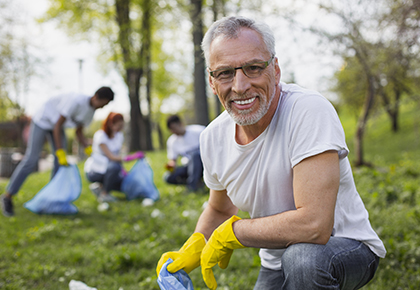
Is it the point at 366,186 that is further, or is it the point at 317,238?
the point at 366,186

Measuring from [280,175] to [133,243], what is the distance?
2375 millimetres

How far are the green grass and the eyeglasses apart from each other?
149 cm

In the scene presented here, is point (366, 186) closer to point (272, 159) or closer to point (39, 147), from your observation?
point (272, 159)

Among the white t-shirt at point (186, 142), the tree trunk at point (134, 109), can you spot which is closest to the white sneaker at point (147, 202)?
the white t-shirt at point (186, 142)

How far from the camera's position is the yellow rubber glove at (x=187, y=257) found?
1708 mm

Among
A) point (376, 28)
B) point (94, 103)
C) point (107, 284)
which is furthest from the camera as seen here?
point (376, 28)

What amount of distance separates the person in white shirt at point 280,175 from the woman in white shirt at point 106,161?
12.8ft

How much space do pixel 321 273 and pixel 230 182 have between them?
1.93 ft

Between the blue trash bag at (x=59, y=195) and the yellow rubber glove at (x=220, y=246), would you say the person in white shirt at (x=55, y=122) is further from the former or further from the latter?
the yellow rubber glove at (x=220, y=246)

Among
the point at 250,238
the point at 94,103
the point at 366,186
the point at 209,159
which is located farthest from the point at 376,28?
the point at 250,238

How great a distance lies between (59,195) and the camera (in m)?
4.57

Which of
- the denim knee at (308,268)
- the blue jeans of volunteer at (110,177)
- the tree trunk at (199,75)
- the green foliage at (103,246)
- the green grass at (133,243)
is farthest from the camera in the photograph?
the tree trunk at (199,75)

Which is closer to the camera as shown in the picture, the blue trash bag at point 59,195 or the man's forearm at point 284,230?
the man's forearm at point 284,230

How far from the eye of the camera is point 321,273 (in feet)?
4.43
